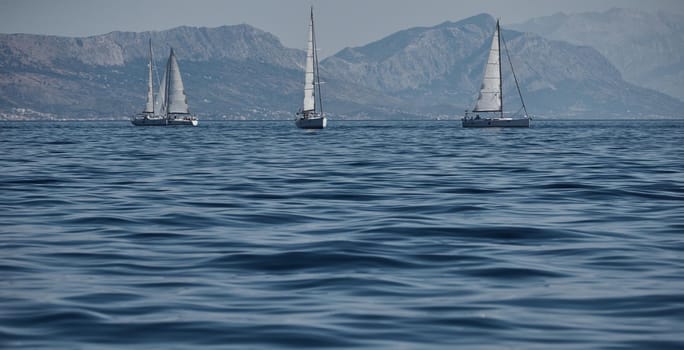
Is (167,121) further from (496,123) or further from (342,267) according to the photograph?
(342,267)

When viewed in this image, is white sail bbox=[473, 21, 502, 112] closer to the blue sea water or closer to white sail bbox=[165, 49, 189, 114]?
white sail bbox=[165, 49, 189, 114]

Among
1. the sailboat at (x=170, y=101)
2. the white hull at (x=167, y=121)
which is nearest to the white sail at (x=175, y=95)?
the sailboat at (x=170, y=101)

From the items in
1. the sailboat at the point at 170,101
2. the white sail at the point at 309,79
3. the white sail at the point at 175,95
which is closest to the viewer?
the white sail at the point at 309,79

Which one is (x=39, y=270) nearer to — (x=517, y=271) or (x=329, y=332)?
(x=329, y=332)

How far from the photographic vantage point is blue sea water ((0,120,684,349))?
10.1 m

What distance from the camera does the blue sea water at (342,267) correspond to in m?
10.1

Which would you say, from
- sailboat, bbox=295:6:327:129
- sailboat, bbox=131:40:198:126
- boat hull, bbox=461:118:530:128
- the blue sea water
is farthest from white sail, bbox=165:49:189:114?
the blue sea water

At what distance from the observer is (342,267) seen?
14117 millimetres

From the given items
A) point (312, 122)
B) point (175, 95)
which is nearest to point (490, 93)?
point (312, 122)

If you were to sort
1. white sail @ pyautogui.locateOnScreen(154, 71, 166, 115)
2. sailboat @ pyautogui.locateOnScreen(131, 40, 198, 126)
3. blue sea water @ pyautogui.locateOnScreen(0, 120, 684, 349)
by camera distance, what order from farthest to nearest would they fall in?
white sail @ pyautogui.locateOnScreen(154, 71, 166, 115), sailboat @ pyautogui.locateOnScreen(131, 40, 198, 126), blue sea water @ pyautogui.locateOnScreen(0, 120, 684, 349)

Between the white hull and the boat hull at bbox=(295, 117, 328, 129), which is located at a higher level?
the boat hull at bbox=(295, 117, 328, 129)

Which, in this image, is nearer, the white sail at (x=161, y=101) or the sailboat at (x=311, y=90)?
the sailboat at (x=311, y=90)

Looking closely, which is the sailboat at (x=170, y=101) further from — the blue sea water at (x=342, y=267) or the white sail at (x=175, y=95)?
the blue sea water at (x=342, y=267)

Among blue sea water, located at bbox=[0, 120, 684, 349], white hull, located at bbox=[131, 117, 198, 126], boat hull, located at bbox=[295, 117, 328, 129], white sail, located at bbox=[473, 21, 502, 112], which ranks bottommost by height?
white hull, located at bbox=[131, 117, 198, 126]
